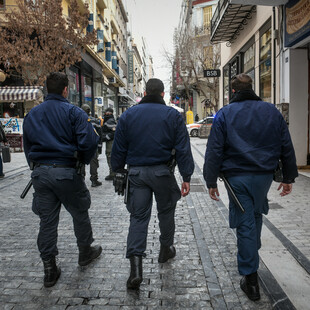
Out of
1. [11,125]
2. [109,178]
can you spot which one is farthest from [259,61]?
[11,125]

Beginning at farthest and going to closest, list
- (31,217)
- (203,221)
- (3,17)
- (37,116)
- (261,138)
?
1. (3,17)
2. (31,217)
3. (203,221)
4. (37,116)
5. (261,138)

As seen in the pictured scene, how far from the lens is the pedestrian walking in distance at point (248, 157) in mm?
2988

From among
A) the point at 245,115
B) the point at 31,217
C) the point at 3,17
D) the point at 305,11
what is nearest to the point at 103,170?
the point at 31,217

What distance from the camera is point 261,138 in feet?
9.92

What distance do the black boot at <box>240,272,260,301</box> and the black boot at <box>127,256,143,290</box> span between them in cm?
90

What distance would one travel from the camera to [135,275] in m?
3.12

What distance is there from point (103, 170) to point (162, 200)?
7651 mm

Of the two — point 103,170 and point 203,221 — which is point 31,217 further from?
point 103,170

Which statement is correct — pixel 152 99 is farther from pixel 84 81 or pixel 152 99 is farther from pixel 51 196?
pixel 84 81

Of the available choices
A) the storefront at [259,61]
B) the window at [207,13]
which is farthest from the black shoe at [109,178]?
the window at [207,13]

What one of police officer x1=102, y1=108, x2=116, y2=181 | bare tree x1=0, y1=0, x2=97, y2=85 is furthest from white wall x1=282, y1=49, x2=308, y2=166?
bare tree x1=0, y1=0, x2=97, y2=85

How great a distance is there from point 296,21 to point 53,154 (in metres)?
7.14

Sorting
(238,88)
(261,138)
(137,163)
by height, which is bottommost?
(137,163)

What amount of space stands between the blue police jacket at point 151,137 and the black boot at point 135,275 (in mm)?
866
